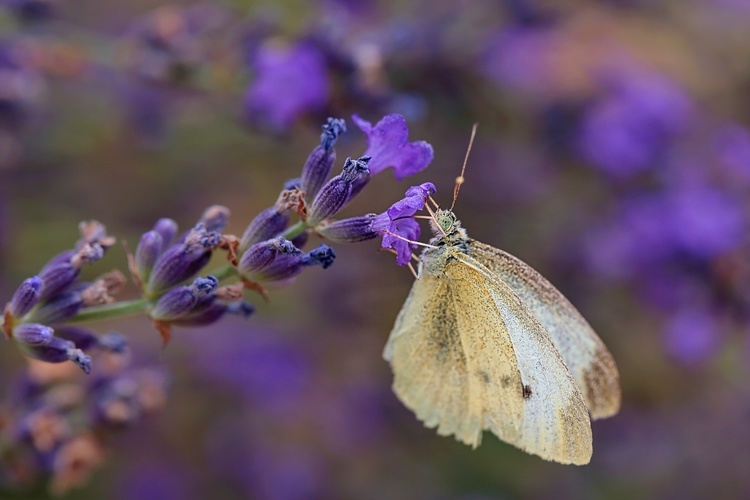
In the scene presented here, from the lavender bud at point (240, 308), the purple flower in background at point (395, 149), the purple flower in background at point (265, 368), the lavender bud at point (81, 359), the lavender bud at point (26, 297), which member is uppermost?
the purple flower in background at point (265, 368)

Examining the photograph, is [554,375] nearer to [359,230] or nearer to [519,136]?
[359,230]

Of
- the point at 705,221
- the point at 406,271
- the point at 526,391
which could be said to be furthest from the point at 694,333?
the point at 526,391

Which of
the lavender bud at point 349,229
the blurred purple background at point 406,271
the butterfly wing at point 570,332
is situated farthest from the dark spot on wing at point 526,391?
the blurred purple background at point 406,271

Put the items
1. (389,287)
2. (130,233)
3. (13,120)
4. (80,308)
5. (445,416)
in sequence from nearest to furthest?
(80,308)
(445,416)
(13,120)
(130,233)
(389,287)

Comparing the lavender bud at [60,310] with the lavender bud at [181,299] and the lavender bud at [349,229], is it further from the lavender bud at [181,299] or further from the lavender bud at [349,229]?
the lavender bud at [349,229]

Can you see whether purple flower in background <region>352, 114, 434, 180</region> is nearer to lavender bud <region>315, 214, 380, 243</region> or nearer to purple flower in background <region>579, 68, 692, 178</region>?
lavender bud <region>315, 214, 380, 243</region>

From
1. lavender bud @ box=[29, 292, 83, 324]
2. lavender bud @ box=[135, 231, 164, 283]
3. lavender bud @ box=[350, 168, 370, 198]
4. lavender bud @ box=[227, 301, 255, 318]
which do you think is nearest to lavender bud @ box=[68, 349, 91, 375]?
lavender bud @ box=[29, 292, 83, 324]

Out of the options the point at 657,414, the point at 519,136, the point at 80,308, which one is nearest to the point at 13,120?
the point at 80,308
